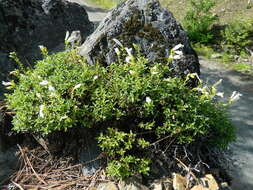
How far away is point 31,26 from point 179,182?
3.53 metres

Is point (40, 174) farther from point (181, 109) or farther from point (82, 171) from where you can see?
point (181, 109)

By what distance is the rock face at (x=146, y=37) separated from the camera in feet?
11.0

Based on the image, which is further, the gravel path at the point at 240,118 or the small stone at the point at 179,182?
the gravel path at the point at 240,118

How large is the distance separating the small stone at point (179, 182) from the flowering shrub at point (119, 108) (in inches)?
11.0

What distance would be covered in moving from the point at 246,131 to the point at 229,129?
2.58 meters

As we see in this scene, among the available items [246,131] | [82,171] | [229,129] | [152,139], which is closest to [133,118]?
[152,139]

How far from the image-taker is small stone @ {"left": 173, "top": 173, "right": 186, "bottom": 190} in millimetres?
2652

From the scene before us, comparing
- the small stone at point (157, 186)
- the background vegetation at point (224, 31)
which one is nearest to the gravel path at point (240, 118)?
the background vegetation at point (224, 31)

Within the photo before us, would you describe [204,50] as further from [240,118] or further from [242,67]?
[240,118]

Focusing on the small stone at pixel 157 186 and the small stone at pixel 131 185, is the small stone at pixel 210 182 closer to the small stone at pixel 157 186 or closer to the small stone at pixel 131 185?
the small stone at pixel 157 186

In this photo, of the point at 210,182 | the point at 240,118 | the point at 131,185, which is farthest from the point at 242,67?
the point at 131,185

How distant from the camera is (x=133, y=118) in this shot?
2859 mm

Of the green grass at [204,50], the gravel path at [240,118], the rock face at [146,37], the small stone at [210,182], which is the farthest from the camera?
the green grass at [204,50]

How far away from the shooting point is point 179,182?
2.68 m
